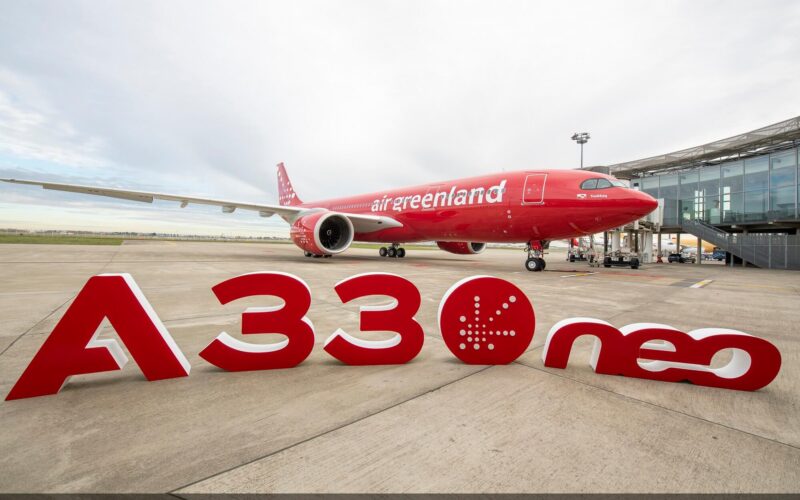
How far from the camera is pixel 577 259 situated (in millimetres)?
21703

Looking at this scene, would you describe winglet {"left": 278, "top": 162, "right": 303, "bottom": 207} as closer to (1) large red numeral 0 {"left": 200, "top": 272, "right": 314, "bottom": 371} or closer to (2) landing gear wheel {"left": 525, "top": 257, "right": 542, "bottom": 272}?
(2) landing gear wheel {"left": 525, "top": 257, "right": 542, "bottom": 272}

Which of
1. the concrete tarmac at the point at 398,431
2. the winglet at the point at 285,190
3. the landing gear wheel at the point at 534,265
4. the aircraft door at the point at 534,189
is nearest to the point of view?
the concrete tarmac at the point at 398,431

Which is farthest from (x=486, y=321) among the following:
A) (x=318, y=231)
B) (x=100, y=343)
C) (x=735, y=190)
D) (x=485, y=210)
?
(x=735, y=190)

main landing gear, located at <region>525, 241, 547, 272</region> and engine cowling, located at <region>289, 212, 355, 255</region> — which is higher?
engine cowling, located at <region>289, 212, 355, 255</region>

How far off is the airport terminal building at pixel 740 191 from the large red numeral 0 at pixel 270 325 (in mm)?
21096

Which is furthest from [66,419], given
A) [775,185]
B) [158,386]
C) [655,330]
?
[775,185]

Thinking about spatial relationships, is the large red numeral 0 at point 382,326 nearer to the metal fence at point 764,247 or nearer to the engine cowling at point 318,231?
the engine cowling at point 318,231

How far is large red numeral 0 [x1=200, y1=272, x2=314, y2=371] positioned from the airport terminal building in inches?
831

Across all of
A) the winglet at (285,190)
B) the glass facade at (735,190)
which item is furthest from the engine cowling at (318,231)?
the glass facade at (735,190)

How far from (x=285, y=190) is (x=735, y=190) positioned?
30980 mm

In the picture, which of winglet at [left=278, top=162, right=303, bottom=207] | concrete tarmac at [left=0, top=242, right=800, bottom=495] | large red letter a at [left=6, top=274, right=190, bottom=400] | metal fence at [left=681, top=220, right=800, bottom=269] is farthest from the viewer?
winglet at [left=278, top=162, right=303, bottom=207]

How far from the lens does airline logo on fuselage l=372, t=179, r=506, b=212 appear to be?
11.2m

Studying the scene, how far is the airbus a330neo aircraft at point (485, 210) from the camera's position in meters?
9.41

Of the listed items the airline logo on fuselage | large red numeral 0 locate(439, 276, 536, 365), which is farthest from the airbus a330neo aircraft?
large red numeral 0 locate(439, 276, 536, 365)
